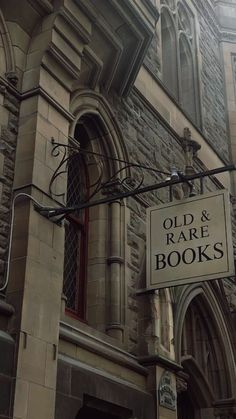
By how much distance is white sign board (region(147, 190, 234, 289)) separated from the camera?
820 cm

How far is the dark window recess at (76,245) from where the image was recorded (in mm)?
9484

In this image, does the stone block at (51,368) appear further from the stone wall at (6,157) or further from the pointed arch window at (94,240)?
the pointed arch window at (94,240)

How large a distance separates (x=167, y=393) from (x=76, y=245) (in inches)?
100

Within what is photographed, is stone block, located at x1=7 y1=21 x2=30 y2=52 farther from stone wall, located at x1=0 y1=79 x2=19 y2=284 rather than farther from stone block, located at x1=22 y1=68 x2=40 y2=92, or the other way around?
stone wall, located at x1=0 y1=79 x2=19 y2=284

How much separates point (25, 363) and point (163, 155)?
6.65 meters

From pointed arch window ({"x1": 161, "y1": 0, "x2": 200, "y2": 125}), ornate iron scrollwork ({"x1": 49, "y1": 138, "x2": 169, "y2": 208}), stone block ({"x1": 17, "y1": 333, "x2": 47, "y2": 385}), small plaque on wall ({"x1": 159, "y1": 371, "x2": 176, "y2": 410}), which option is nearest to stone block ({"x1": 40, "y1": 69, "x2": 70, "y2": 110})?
ornate iron scrollwork ({"x1": 49, "y1": 138, "x2": 169, "y2": 208})

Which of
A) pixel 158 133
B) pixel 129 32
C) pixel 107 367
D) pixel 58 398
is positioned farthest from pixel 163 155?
pixel 58 398

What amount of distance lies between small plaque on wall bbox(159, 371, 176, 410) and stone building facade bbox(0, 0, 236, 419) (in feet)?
0.10

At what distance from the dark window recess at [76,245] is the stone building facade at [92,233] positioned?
2 cm

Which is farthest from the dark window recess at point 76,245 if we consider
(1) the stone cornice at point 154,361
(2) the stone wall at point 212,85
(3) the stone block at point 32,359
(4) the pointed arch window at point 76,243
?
(2) the stone wall at point 212,85

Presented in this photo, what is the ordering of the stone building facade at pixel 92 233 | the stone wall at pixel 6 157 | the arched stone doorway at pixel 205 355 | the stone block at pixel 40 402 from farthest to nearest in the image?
the arched stone doorway at pixel 205 355 → the stone wall at pixel 6 157 → the stone building facade at pixel 92 233 → the stone block at pixel 40 402

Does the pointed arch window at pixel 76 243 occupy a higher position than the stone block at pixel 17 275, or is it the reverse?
the pointed arch window at pixel 76 243

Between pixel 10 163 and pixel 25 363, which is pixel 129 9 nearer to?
pixel 10 163

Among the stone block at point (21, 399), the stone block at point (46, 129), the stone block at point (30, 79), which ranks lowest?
the stone block at point (21, 399)
